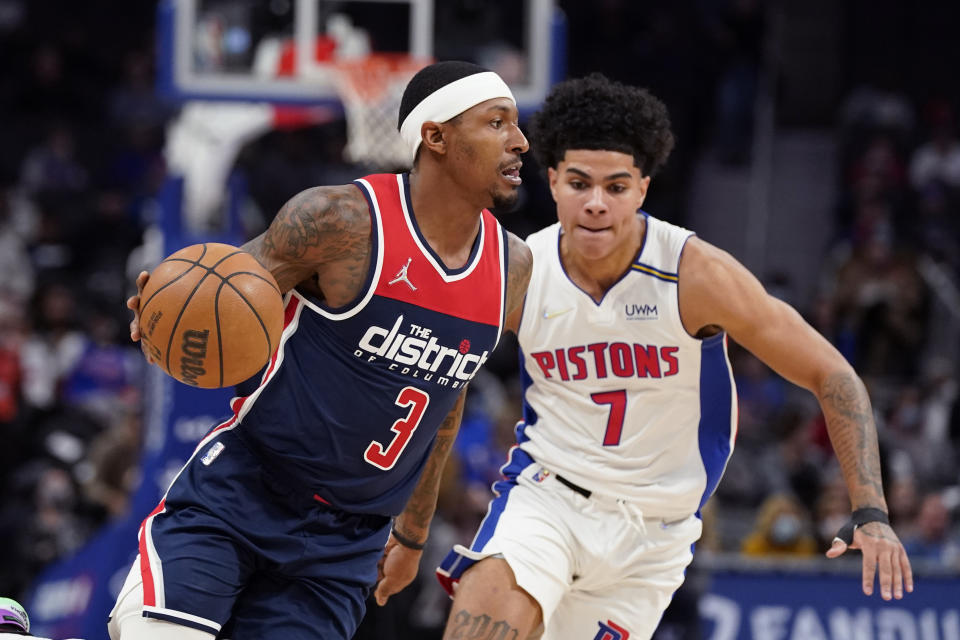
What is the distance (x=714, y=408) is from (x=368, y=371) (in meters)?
1.49

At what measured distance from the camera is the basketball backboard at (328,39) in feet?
31.8

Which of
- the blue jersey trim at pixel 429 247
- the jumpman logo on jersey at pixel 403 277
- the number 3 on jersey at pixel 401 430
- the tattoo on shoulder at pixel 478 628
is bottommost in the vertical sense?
the tattoo on shoulder at pixel 478 628

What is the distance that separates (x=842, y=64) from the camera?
18.1 meters

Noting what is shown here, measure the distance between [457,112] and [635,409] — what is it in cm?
134

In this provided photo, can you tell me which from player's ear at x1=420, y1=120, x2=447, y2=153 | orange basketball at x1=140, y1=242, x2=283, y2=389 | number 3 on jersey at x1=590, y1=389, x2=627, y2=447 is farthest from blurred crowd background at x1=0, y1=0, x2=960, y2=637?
orange basketball at x1=140, y1=242, x2=283, y2=389

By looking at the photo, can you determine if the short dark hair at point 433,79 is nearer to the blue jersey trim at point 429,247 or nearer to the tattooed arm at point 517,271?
the blue jersey trim at point 429,247

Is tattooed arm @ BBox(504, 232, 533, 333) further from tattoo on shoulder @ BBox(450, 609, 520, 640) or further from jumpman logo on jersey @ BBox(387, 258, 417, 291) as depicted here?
tattoo on shoulder @ BBox(450, 609, 520, 640)

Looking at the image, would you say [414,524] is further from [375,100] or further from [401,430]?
[375,100]

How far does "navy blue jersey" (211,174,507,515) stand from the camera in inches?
162

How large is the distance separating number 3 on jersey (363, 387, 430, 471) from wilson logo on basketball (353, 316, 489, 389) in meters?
0.06

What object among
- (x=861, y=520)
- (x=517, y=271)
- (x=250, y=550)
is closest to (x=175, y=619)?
(x=250, y=550)

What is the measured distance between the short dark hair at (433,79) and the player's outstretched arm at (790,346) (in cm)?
112

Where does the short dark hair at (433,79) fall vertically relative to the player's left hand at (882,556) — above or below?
above

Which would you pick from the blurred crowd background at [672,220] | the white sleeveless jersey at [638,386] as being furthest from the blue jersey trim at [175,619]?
the blurred crowd background at [672,220]
